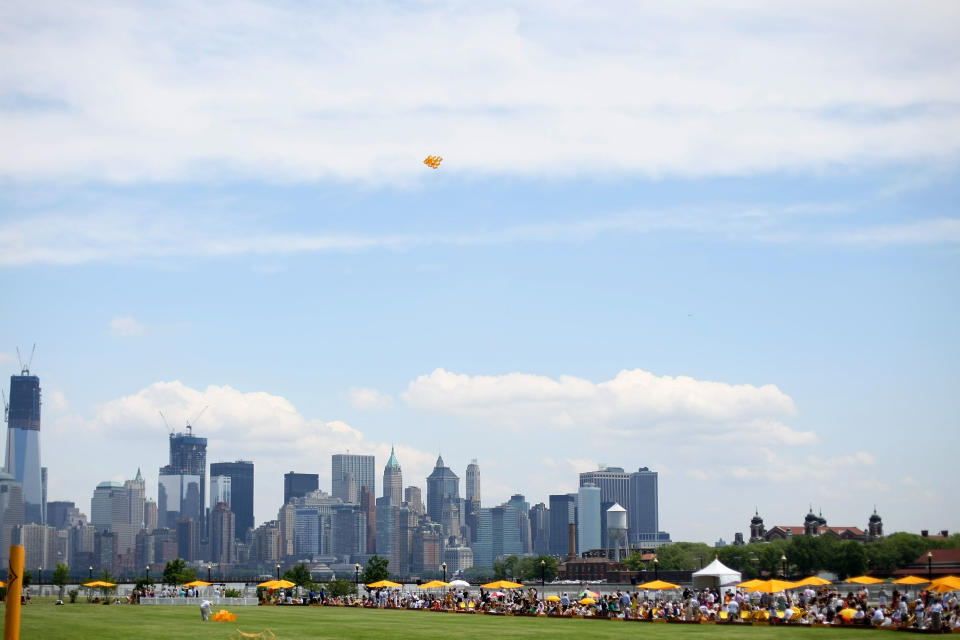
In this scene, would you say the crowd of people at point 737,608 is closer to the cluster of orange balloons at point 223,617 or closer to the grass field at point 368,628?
the grass field at point 368,628

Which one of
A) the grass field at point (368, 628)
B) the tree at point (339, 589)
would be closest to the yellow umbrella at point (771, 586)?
the grass field at point (368, 628)

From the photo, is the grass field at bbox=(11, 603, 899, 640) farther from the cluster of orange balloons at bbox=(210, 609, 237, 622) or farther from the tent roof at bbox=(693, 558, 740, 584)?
the tent roof at bbox=(693, 558, 740, 584)

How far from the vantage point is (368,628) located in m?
48.1

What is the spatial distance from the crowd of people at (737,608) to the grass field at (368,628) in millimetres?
2333

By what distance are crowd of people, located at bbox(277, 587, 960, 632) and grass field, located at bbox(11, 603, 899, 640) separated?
233 centimetres

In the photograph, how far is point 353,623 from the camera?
52.0m

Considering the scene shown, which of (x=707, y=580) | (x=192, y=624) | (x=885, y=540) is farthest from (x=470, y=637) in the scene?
(x=885, y=540)

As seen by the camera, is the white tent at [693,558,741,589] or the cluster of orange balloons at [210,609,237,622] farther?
the white tent at [693,558,741,589]

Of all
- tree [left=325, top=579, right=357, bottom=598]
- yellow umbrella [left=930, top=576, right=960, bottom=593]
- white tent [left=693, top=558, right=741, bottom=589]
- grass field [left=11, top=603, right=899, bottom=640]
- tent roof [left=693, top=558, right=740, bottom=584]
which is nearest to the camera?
grass field [left=11, top=603, right=899, bottom=640]

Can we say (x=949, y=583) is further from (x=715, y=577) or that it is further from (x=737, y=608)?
(x=715, y=577)

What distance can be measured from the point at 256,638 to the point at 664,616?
23.5 metres

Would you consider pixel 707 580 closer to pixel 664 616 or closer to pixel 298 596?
pixel 664 616

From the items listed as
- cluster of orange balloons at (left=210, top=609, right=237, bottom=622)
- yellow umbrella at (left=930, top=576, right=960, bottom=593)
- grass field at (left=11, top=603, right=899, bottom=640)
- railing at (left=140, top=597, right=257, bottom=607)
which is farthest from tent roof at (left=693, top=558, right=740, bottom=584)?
railing at (left=140, top=597, right=257, bottom=607)

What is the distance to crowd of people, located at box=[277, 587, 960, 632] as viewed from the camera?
147 ft
